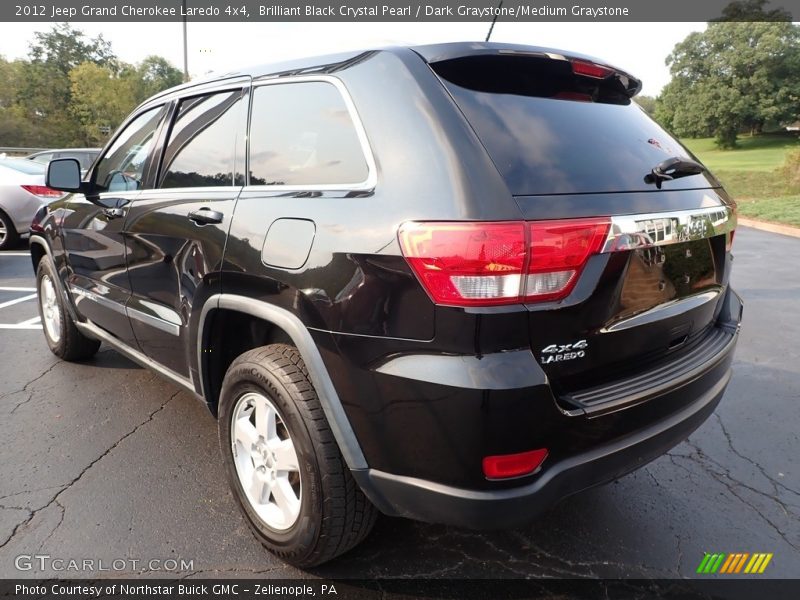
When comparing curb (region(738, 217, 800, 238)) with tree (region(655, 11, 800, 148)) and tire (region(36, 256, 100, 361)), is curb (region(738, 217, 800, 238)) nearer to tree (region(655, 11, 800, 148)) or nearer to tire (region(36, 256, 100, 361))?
tire (region(36, 256, 100, 361))

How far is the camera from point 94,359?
4.41 metres

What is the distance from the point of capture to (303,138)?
2152 mm

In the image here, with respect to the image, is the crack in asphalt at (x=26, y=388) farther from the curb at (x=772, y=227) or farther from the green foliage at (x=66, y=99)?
the green foliage at (x=66, y=99)

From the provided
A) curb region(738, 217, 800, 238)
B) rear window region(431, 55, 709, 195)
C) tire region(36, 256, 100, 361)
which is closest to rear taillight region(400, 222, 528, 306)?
rear window region(431, 55, 709, 195)

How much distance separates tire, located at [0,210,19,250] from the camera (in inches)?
357

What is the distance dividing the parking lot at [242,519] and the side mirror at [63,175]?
1.37m

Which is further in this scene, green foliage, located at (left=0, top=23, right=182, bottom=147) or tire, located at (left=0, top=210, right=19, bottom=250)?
green foliage, located at (left=0, top=23, right=182, bottom=147)

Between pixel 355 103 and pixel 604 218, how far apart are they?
3.01ft

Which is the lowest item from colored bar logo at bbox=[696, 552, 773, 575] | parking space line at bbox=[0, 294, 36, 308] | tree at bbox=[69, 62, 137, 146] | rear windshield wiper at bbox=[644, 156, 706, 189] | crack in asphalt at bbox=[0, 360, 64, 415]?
parking space line at bbox=[0, 294, 36, 308]

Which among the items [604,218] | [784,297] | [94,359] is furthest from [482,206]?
[784,297]

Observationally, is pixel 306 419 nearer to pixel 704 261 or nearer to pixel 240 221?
pixel 240 221

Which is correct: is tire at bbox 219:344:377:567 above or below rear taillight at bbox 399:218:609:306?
below

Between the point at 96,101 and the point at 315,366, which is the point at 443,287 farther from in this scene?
the point at 96,101

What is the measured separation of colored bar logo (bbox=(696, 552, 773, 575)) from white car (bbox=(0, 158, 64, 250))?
10.1 metres
